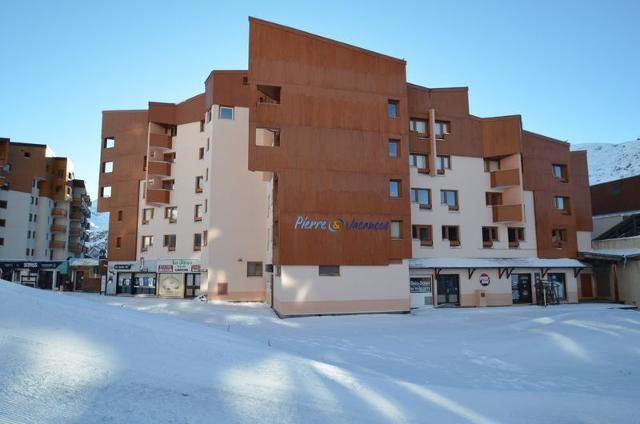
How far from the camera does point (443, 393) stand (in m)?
9.54

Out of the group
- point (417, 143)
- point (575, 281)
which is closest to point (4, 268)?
point (417, 143)

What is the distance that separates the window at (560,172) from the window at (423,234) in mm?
13954

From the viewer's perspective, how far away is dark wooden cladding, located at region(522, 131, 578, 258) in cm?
3669

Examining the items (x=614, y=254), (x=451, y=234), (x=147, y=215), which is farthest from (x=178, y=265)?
A: (x=614, y=254)

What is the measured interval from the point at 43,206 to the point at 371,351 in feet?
217

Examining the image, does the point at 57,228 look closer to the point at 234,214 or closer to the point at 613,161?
the point at 234,214

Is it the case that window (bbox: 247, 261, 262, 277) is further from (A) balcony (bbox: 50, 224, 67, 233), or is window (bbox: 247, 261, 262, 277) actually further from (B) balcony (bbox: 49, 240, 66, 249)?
(B) balcony (bbox: 49, 240, 66, 249)

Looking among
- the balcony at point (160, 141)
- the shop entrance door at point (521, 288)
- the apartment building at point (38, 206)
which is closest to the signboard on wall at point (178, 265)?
the balcony at point (160, 141)

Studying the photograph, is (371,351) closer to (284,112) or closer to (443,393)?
(443,393)

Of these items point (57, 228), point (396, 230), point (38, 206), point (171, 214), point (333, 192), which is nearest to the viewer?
point (333, 192)

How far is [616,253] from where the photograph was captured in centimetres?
3531

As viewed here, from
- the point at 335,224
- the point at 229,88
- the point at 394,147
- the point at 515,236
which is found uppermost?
the point at 229,88

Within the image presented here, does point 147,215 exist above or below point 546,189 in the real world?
below

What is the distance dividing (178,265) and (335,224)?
1992 cm
